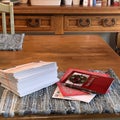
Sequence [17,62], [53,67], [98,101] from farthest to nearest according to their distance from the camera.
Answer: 1. [17,62]
2. [53,67]
3. [98,101]

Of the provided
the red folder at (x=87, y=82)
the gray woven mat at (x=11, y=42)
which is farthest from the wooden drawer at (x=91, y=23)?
the red folder at (x=87, y=82)

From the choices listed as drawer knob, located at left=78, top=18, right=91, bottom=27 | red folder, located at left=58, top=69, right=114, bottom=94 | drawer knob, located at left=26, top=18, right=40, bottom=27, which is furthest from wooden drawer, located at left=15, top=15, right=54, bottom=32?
red folder, located at left=58, top=69, right=114, bottom=94

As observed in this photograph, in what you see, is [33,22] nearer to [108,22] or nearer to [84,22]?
[84,22]

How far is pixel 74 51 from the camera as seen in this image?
149 cm

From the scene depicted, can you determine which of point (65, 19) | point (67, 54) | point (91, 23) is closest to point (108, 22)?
point (91, 23)

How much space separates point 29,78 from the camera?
918 mm

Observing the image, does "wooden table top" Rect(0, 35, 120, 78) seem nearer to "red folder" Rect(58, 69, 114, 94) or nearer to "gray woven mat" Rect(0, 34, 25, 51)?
"gray woven mat" Rect(0, 34, 25, 51)

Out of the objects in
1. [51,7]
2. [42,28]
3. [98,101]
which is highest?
[51,7]

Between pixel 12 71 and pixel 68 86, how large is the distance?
22 cm

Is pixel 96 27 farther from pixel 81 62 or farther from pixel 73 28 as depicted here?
pixel 81 62

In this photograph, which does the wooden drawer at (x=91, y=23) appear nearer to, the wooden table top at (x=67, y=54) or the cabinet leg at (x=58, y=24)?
the cabinet leg at (x=58, y=24)

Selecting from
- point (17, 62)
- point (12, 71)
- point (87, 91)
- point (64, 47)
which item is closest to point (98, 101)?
point (87, 91)

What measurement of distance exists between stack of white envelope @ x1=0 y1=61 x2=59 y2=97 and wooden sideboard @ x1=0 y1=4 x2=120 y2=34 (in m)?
1.59

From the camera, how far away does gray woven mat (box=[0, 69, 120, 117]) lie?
32.1 inches
